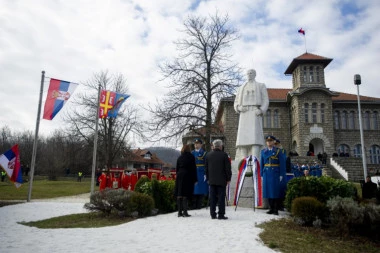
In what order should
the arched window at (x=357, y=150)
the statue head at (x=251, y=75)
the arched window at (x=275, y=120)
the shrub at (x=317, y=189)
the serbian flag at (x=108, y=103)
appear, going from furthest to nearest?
the arched window at (x=275, y=120)
the arched window at (x=357, y=150)
the serbian flag at (x=108, y=103)
the statue head at (x=251, y=75)
the shrub at (x=317, y=189)

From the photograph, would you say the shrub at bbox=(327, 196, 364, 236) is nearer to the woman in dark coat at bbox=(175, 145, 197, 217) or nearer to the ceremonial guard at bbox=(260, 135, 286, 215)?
the ceremonial guard at bbox=(260, 135, 286, 215)

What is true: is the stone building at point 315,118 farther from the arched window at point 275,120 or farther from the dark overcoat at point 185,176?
the dark overcoat at point 185,176

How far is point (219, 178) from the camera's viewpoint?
775 cm

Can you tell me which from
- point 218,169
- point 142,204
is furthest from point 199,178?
point 218,169

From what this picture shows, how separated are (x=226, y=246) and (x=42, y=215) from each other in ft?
25.2

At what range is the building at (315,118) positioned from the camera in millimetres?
36969

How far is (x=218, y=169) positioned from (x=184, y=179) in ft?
3.34

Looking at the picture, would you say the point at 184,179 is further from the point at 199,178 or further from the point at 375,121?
the point at 375,121

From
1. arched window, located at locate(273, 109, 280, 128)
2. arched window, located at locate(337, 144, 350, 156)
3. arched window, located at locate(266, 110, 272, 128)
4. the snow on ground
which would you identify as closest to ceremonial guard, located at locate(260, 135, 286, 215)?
the snow on ground

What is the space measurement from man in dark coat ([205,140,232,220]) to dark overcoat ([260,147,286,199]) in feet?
4.95

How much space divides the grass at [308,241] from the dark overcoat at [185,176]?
7.09 feet

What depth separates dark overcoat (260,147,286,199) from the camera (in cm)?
864

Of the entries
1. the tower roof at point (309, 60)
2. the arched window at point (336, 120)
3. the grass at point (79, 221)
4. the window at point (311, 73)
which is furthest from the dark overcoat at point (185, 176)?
the arched window at point (336, 120)

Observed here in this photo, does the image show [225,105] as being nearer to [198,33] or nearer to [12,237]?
[198,33]
